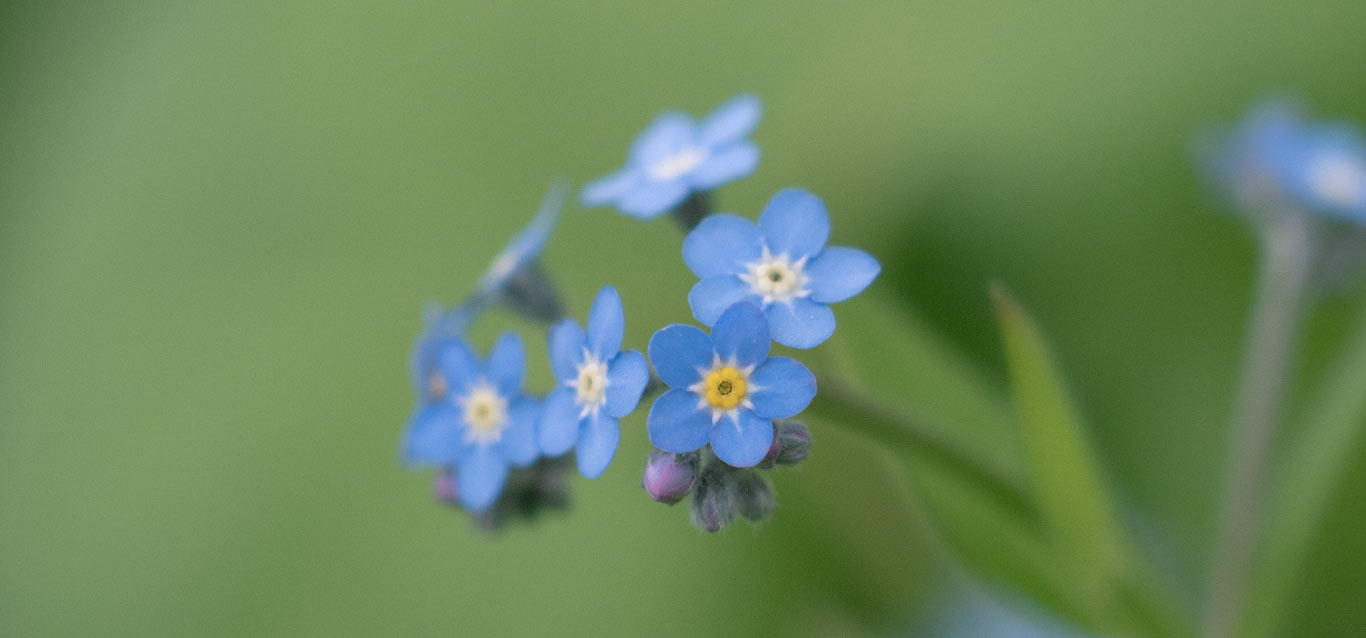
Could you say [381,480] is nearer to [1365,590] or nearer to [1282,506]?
[1282,506]

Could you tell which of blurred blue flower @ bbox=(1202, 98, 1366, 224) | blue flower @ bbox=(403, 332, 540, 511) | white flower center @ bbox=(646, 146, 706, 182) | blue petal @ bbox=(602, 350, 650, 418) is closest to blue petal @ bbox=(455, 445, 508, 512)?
blue flower @ bbox=(403, 332, 540, 511)

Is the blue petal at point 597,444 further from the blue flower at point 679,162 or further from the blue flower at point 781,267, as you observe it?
the blue flower at point 679,162

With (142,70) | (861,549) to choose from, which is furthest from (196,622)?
(142,70)

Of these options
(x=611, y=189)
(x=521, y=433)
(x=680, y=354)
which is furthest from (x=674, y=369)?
(x=611, y=189)

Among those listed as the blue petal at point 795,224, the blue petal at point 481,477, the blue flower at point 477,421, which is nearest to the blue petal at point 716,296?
the blue petal at point 795,224

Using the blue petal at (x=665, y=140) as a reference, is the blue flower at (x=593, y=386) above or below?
below
